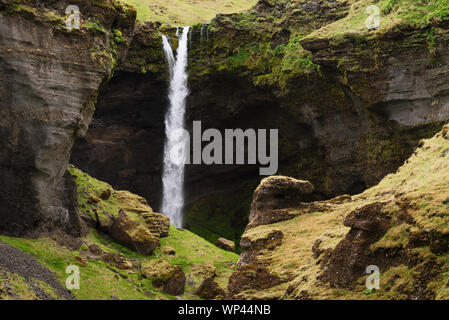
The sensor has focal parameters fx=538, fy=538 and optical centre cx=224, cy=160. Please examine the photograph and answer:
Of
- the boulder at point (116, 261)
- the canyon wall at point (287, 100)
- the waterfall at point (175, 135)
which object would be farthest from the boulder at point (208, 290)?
the waterfall at point (175, 135)

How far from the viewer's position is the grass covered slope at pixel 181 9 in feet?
228

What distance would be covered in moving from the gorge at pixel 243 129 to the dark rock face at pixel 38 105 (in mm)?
99

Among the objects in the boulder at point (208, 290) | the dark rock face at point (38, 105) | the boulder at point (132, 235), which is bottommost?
the boulder at point (208, 290)

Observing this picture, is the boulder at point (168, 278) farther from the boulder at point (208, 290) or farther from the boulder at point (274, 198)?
the boulder at point (274, 198)

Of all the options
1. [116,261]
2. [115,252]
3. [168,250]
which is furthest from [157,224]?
[116,261]

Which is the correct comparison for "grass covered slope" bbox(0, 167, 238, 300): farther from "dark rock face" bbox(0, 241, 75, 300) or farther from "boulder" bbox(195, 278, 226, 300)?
"dark rock face" bbox(0, 241, 75, 300)

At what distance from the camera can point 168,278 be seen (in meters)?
38.3

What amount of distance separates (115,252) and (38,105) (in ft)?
41.7

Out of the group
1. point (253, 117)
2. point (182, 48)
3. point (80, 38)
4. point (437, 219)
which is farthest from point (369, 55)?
point (437, 219)

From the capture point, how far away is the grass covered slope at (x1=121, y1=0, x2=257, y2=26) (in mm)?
69438

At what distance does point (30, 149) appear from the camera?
3775cm

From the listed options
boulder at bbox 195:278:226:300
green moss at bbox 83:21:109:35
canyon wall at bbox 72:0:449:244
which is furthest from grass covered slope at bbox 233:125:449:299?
canyon wall at bbox 72:0:449:244

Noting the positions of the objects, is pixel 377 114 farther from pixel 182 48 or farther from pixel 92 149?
pixel 92 149

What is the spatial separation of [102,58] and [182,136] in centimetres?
2413
